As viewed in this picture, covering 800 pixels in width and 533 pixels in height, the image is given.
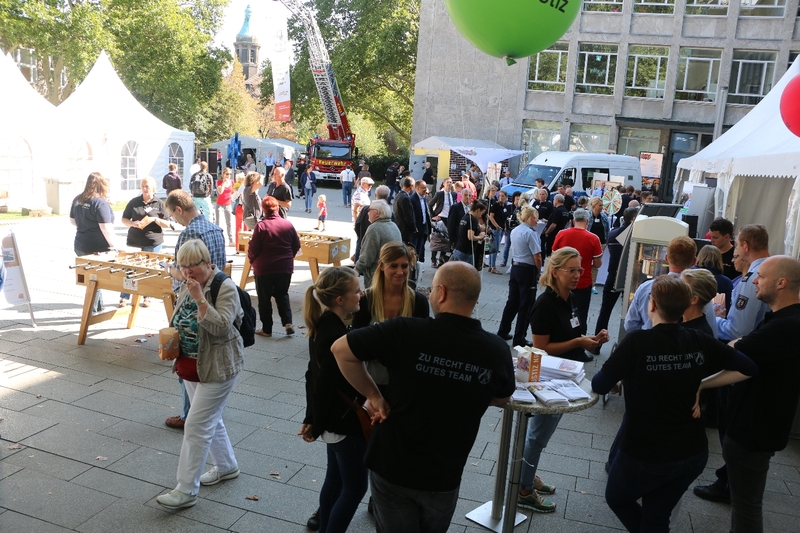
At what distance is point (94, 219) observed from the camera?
744cm

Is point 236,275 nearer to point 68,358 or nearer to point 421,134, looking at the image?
point 68,358

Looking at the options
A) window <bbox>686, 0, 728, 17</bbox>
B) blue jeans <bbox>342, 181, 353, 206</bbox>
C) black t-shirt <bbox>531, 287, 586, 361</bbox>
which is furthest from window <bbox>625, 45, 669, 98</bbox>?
black t-shirt <bbox>531, 287, 586, 361</bbox>

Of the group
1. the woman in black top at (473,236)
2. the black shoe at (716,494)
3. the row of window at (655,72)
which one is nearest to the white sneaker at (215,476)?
the black shoe at (716,494)

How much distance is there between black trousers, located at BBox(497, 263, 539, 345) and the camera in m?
7.50

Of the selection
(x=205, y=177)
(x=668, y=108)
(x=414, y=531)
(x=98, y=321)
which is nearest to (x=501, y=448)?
(x=414, y=531)

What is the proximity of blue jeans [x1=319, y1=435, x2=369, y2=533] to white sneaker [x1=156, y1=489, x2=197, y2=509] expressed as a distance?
1.06m

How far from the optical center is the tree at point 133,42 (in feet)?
83.5

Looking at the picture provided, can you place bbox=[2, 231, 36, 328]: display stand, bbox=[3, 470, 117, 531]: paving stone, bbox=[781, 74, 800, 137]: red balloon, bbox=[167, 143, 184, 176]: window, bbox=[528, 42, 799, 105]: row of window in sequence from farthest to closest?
bbox=[528, 42, 799, 105]: row of window, bbox=[167, 143, 184, 176]: window, bbox=[2, 231, 36, 328]: display stand, bbox=[781, 74, 800, 137]: red balloon, bbox=[3, 470, 117, 531]: paving stone

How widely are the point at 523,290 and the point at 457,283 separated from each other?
5.16 meters

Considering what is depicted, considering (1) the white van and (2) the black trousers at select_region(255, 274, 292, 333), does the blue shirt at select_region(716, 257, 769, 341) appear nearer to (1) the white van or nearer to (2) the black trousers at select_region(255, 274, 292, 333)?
(2) the black trousers at select_region(255, 274, 292, 333)

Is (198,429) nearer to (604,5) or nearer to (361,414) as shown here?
(361,414)

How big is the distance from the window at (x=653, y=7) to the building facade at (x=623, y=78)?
0.14 feet

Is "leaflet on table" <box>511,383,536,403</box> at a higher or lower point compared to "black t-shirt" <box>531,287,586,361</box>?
lower

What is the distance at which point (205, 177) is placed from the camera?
12.2 meters
